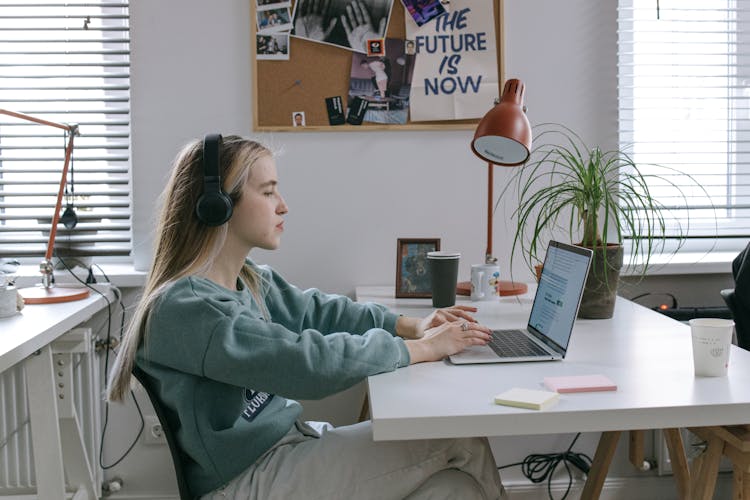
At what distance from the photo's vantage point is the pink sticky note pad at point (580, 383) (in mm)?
1314

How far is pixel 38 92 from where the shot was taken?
2.51 metres

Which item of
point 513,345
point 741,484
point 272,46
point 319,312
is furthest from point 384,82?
point 741,484

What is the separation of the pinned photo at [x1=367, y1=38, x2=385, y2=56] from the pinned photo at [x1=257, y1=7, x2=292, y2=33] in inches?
9.9

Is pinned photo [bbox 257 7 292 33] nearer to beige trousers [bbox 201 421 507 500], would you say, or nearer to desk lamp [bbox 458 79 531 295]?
desk lamp [bbox 458 79 531 295]

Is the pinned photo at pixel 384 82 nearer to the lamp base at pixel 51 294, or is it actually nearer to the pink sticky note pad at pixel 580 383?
the lamp base at pixel 51 294

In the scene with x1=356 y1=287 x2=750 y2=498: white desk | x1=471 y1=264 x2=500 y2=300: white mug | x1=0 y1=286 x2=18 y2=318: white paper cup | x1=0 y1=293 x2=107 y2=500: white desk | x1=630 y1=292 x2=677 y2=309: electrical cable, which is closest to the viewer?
x1=356 y1=287 x2=750 y2=498: white desk

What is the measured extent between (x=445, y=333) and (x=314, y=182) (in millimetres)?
1055

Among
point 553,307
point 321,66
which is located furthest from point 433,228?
point 553,307

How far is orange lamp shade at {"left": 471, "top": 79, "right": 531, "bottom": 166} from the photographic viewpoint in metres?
1.91

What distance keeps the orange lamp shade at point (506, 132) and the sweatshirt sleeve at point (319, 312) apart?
50 centimetres

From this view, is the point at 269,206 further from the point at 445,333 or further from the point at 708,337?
the point at 708,337

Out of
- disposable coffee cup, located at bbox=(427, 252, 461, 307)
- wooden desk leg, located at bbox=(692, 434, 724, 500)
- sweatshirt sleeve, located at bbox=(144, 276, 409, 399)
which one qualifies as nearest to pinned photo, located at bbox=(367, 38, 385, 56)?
disposable coffee cup, located at bbox=(427, 252, 461, 307)

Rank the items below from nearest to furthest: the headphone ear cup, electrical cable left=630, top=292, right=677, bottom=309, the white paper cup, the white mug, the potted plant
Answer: the headphone ear cup, the white paper cup, the white mug, the potted plant, electrical cable left=630, top=292, right=677, bottom=309

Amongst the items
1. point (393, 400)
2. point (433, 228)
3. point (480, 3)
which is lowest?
point (393, 400)
